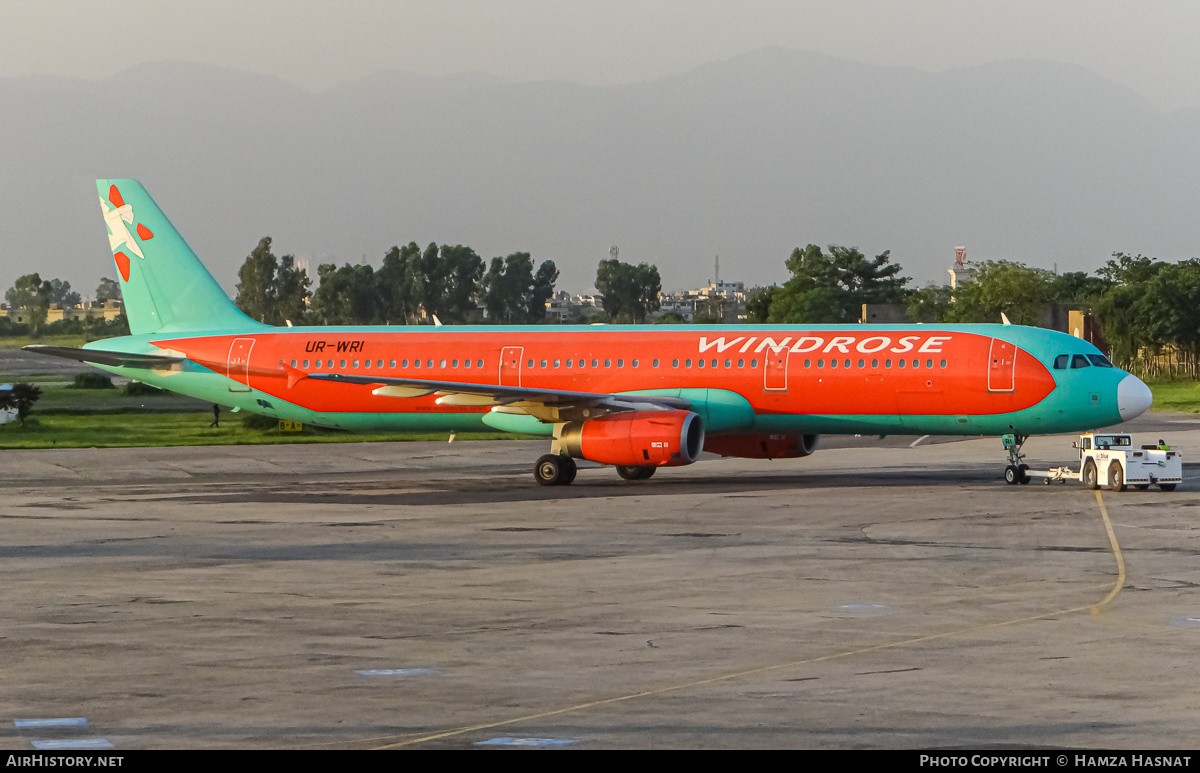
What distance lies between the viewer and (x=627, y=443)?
3506 centimetres

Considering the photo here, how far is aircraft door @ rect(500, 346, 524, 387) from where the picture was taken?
1565 inches

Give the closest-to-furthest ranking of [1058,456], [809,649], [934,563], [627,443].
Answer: [809,649] < [934,563] < [627,443] < [1058,456]

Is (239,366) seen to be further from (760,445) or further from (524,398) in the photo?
(760,445)

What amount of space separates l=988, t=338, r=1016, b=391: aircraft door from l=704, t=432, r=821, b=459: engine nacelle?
5.04 m

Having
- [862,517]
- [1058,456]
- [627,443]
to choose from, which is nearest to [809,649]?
[862,517]

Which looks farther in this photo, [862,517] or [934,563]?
[862,517]

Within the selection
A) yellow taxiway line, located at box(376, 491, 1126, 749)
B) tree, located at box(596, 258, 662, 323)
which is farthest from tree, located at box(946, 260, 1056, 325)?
yellow taxiway line, located at box(376, 491, 1126, 749)

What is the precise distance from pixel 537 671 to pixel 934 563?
9.72 m

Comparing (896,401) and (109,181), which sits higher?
(109,181)

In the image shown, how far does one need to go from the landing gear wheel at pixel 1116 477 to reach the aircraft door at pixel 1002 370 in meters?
2.96

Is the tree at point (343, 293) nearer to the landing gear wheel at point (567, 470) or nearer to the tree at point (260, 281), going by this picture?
the tree at point (260, 281)

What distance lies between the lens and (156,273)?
144 ft

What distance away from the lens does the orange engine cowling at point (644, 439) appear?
3456 centimetres

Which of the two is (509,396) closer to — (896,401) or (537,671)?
(896,401)
